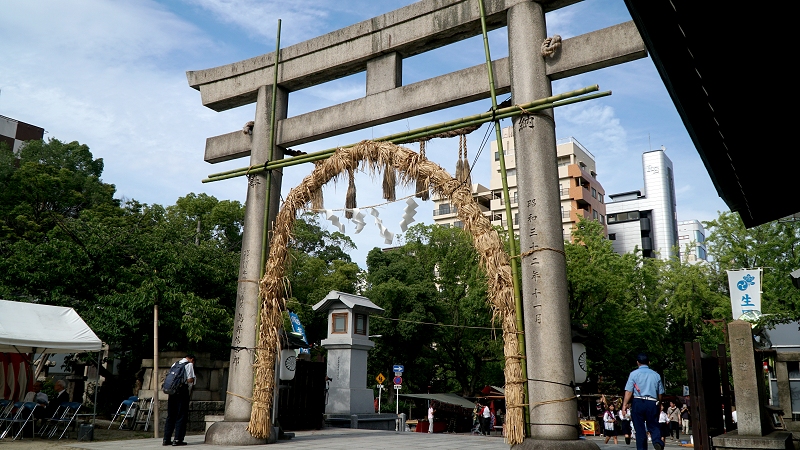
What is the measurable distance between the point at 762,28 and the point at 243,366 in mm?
7925

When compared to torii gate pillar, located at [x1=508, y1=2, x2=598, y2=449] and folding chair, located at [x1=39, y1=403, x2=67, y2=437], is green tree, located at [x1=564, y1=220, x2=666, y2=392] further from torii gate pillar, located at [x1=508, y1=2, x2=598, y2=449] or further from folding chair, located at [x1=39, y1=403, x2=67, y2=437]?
folding chair, located at [x1=39, y1=403, x2=67, y2=437]

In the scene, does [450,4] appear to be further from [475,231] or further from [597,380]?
[597,380]

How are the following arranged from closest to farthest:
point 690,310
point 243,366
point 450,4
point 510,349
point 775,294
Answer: point 510,349, point 450,4, point 243,366, point 775,294, point 690,310

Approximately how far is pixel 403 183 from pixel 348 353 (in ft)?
24.8

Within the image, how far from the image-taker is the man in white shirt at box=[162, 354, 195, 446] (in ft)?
28.6

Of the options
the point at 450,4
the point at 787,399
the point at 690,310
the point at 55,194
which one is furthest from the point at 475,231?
the point at 55,194

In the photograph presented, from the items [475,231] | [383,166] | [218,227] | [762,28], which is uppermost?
[218,227]

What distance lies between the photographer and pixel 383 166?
8633mm

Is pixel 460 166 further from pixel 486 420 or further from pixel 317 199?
pixel 486 420

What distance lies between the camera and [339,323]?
604 inches

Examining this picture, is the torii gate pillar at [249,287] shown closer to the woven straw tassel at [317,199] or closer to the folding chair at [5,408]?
the woven straw tassel at [317,199]

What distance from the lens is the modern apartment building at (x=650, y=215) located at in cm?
5791

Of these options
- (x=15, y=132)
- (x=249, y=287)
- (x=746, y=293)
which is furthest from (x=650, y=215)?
(x=249, y=287)

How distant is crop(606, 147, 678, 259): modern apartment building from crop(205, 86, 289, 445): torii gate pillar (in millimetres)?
52970
